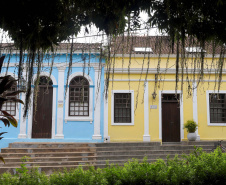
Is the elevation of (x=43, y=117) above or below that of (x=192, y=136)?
above

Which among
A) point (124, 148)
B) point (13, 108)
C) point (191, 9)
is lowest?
point (124, 148)

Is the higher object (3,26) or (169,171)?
(3,26)

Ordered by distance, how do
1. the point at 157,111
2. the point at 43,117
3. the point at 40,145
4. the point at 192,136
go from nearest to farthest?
1. the point at 40,145
2. the point at 192,136
3. the point at 157,111
4. the point at 43,117

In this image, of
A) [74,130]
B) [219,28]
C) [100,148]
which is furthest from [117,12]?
[74,130]

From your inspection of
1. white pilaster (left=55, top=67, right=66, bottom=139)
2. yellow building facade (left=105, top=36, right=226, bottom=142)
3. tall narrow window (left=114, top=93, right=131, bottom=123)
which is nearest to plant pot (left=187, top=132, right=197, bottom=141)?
yellow building facade (left=105, top=36, right=226, bottom=142)

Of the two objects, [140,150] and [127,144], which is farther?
[127,144]

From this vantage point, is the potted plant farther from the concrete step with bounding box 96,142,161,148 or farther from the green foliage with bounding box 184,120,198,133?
the concrete step with bounding box 96,142,161,148

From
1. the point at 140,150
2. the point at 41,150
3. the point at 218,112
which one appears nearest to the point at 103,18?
the point at 140,150

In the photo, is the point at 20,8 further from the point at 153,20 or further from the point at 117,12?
the point at 153,20

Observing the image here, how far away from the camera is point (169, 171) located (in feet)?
13.1

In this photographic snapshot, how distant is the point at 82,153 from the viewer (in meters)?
11.3

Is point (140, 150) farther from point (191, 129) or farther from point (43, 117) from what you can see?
point (43, 117)

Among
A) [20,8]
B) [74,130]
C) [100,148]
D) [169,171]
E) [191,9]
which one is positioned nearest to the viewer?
[20,8]

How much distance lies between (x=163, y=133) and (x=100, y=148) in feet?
11.4
